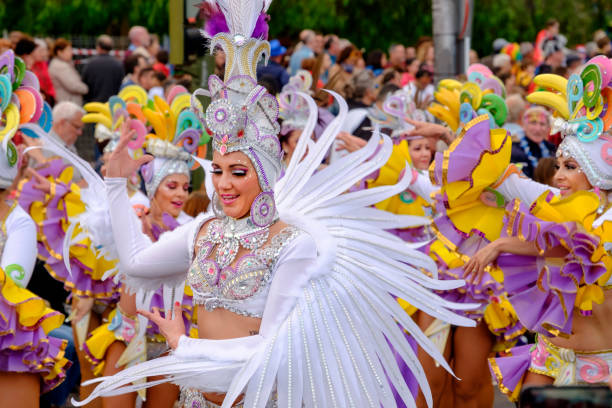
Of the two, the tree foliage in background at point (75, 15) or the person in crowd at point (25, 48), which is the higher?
the person in crowd at point (25, 48)

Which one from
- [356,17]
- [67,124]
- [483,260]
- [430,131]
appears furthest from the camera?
[356,17]

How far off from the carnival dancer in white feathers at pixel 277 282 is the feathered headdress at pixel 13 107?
4.31 ft

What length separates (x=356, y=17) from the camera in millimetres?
24438

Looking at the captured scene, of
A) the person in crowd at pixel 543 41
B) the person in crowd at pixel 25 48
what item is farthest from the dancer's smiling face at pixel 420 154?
the person in crowd at pixel 543 41

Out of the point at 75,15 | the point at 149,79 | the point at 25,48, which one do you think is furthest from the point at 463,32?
the point at 75,15

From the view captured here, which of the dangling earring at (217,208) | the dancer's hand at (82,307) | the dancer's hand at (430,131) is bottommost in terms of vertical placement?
the dancer's hand at (82,307)

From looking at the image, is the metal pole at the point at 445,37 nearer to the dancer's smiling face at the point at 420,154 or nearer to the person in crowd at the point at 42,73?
the dancer's smiling face at the point at 420,154

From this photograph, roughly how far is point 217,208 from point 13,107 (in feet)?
5.20

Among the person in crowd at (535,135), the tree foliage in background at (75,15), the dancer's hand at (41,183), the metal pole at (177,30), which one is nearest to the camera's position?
the dancer's hand at (41,183)

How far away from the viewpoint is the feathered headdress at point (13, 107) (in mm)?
5230

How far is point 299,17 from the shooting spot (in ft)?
76.7

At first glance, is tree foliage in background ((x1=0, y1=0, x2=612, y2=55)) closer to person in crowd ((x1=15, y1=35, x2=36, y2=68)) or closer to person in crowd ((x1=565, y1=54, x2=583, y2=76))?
person in crowd ((x1=565, y1=54, x2=583, y2=76))

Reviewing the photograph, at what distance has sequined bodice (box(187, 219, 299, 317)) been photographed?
161 inches

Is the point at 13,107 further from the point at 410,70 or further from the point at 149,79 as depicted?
the point at 410,70
